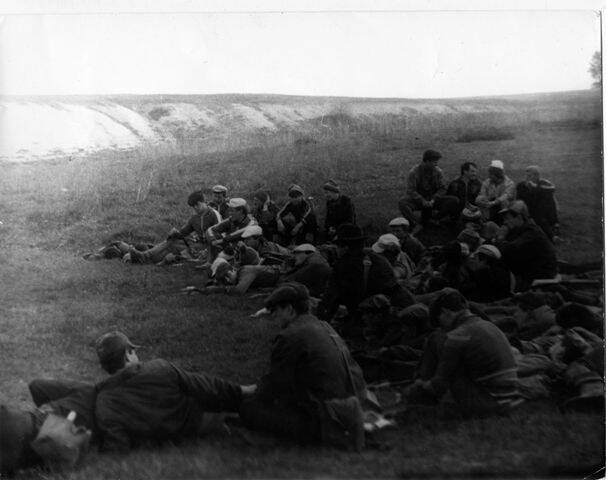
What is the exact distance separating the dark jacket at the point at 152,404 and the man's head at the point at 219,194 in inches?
64.2

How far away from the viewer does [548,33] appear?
6977mm

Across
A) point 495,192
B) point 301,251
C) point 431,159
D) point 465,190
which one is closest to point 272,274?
point 301,251

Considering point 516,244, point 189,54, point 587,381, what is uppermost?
point 189,54

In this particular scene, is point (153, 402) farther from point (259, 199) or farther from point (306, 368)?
point (259, 199)

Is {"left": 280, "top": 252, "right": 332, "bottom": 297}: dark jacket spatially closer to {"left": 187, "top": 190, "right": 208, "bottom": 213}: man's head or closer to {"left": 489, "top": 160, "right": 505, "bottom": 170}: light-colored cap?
{"left": 187, "top": 190, "right": 208, "bottom": 213}: man's head

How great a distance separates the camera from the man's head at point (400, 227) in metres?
6.92

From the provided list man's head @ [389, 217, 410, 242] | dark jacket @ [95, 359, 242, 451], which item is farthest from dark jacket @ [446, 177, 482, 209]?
dark jacket @ [95, 359, 242, 451]

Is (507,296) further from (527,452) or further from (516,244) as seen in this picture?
Answer: (527,452)

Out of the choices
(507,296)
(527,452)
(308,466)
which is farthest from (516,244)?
(308,466)

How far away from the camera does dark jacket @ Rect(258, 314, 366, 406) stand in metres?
6.09

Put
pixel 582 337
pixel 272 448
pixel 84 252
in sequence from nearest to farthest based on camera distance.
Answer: pixel 272 448
pixel 582 337
pixel 84 252

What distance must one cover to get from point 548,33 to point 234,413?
429cm

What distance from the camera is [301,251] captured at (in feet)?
22.7

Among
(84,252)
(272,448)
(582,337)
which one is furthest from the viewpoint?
(84,252)
